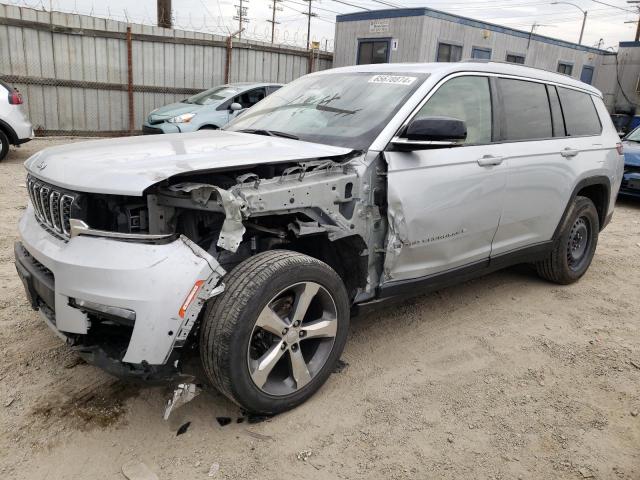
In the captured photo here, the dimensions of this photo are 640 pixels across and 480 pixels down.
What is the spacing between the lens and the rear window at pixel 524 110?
401 centimetres

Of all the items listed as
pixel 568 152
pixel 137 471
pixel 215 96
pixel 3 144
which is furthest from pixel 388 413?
pixel 215 96

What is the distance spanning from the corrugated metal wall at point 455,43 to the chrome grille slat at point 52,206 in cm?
1431

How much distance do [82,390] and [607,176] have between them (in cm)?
472

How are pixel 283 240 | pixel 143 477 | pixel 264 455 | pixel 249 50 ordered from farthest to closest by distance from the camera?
pixel 249 50
pixel 283 240
pixel 264 455
pixel 143 477

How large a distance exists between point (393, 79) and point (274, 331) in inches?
77.3

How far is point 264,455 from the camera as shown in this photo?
2.60 metres

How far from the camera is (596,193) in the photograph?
17.1ft

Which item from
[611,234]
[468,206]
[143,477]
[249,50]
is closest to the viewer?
[143,477]

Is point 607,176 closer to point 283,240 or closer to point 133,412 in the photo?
point 283,240

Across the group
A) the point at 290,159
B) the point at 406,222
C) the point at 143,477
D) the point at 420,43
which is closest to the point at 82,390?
the point at 143,477

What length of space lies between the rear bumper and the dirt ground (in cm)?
50

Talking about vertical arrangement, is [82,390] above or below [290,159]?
below

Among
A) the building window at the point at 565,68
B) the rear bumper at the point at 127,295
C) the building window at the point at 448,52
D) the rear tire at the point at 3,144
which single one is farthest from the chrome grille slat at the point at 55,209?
the building window at the point at 565,68

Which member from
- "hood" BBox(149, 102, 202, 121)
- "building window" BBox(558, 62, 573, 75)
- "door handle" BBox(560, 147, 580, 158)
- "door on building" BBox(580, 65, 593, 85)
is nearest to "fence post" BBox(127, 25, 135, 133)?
"hood" BBox(149, 102, 202, 121)
